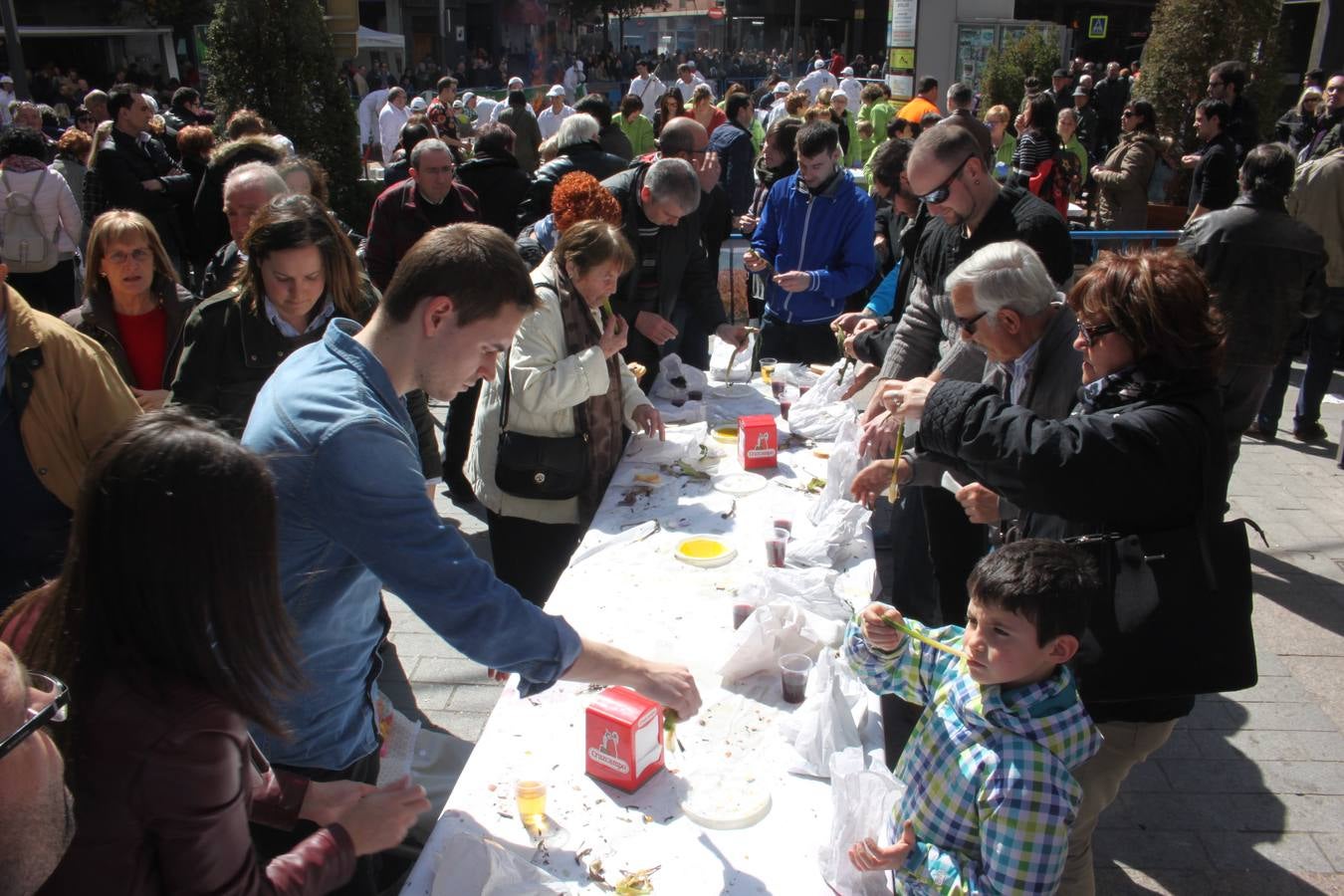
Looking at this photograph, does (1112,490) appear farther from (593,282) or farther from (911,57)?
(911,57)

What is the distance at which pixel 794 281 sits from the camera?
500 cm

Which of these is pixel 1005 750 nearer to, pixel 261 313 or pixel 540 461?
pixel 540 461

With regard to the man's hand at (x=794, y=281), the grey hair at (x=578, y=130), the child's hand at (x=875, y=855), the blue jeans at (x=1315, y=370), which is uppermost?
the grey hair at (x=578, y=130)

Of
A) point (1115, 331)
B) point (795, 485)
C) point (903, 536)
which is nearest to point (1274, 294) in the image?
point (903, 536)

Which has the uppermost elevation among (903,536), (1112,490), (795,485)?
(1112,490)

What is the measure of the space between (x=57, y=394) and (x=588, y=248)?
1533 mm

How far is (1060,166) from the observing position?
8219 mm

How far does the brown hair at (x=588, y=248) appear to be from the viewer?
10.2ft

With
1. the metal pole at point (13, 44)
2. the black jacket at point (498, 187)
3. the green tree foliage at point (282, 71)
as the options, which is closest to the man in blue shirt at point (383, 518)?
the black jacket at point (498, 187)

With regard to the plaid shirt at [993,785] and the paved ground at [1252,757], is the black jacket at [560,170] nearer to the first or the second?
the paved ground at [1252,757]

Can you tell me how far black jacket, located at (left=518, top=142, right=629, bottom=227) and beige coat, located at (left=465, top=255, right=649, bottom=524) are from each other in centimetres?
263

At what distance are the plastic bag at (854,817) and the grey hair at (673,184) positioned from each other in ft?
9.54

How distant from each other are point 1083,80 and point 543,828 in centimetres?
1370

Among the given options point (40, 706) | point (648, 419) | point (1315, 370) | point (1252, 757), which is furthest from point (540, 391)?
point (1315, 370)
